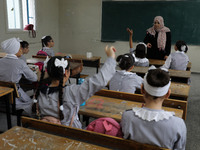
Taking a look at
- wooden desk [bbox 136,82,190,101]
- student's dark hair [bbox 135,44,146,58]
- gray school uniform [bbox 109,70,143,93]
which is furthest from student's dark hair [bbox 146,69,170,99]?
student's dark hair [bbox 135,44,146,58]

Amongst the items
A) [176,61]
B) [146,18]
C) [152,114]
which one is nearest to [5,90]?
[152,114]

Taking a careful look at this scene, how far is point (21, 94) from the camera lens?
2.35 m

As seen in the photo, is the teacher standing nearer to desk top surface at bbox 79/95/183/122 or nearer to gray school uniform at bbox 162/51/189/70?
gray school uniform at bbox 162/51/189/70

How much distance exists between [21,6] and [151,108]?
17.9 feet

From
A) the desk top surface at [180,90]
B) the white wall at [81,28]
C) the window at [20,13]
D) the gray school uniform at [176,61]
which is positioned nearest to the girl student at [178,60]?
the gray school uniform at [176,61]

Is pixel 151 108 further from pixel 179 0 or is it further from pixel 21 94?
pixel 179 0

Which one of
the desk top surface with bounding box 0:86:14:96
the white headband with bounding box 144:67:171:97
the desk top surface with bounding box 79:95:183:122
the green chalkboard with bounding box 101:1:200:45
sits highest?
the green chalkboard with bounding box 101:1:200:45

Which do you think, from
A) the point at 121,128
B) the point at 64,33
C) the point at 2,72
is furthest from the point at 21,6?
the point at 121,128

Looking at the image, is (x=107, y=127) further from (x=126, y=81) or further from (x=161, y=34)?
(x=161, y=34)

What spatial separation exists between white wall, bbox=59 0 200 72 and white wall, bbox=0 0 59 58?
0.21 metres

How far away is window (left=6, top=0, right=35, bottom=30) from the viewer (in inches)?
204

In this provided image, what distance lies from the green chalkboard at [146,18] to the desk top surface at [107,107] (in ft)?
15.9

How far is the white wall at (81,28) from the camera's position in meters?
6.57

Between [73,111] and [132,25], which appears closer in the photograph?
[73,111]
